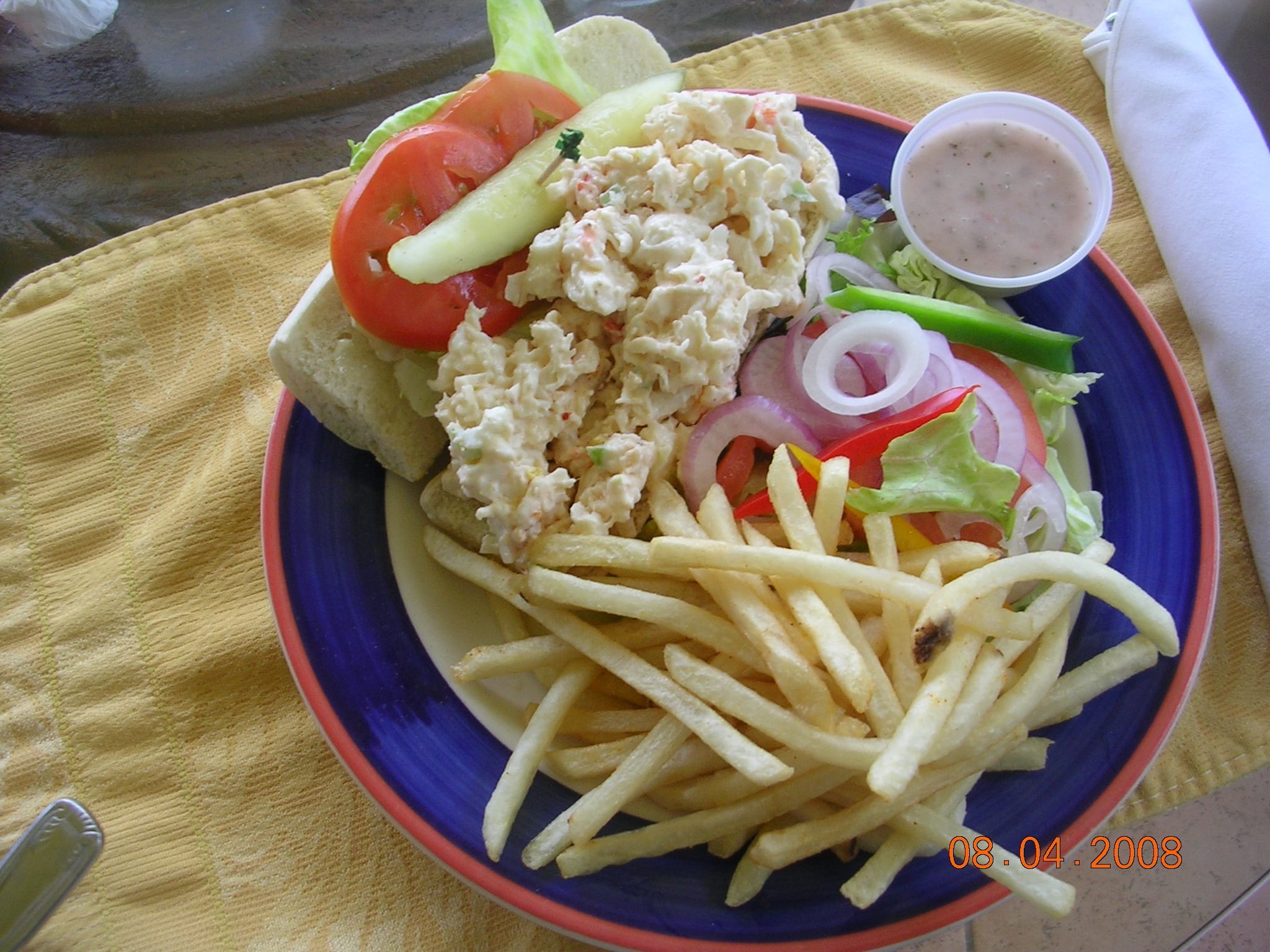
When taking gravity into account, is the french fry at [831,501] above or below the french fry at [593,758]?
above

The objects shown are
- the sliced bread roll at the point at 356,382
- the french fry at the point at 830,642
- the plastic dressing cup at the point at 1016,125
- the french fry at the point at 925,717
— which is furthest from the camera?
the plastic dressing cup at the point at 1016,125

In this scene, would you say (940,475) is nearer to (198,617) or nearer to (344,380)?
(344,380)

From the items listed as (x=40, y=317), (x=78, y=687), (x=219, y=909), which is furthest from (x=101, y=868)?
(x=40, y=317)

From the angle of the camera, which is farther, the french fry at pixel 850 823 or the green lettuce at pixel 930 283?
the green lettuce at pixel 930 283

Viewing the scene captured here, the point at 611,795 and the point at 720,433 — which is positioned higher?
the point at 720,433

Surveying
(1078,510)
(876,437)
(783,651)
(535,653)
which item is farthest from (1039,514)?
(535,653)

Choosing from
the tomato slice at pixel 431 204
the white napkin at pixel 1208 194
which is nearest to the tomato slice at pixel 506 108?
the tomato slice at pixel 431 204

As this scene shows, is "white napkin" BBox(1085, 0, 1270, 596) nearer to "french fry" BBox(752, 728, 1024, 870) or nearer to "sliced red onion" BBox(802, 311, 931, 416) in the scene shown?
"sliced red onion" BBox(802, 311, 931, 416)

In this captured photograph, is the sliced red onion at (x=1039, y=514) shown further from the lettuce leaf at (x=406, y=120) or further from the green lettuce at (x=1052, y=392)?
the lettuce leaf at (x=406, y=120)
